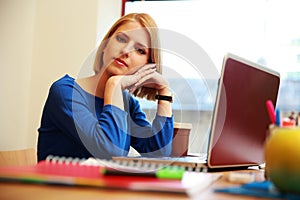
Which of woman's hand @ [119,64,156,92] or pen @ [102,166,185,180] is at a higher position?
woman's hand @ [119,64,156,92]

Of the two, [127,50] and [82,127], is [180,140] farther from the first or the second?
[82,127]

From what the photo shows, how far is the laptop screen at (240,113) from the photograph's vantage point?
99 centimetres

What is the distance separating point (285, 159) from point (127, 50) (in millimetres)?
945

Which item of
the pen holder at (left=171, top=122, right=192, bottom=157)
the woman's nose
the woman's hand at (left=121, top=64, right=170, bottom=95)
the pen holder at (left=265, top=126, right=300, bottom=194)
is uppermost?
the woman's nose

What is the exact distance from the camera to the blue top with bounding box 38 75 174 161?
4.14 feet

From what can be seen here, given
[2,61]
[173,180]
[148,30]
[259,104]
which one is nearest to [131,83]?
[148,30]

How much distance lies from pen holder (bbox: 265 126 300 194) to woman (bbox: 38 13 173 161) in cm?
68

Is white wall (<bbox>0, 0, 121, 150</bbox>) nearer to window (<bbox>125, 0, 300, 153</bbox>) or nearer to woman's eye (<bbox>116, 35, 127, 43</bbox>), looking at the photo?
window (<bbox>125, 0, 300, 153</bbox>)

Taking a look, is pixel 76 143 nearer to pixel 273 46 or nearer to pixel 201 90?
pixel 201 90

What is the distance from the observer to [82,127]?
1.24 m

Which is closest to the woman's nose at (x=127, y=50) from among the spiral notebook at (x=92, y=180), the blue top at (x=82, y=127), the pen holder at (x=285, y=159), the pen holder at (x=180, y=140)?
the blue top at (x=82, y=127)

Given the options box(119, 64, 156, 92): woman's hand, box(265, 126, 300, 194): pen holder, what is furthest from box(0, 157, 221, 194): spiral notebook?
box(119, 64, 156, 92): woman's hand

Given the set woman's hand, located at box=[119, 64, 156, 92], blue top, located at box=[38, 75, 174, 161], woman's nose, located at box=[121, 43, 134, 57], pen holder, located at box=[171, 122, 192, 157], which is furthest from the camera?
pen holder, located at box=[171, 122, 192, 157]

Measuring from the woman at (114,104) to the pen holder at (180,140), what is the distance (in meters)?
0.07
